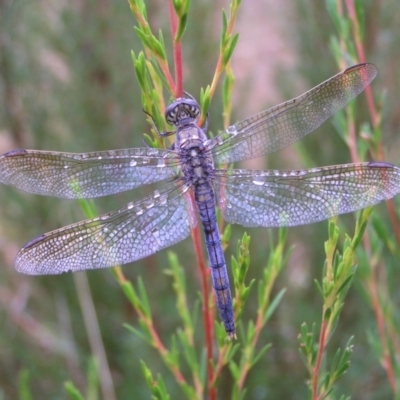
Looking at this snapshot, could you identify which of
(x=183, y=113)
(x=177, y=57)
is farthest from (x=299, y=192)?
(x=177, y=57)

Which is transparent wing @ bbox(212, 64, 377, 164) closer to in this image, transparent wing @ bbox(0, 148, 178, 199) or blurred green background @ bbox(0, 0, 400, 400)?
transparent wing @ bbox(0, 148, 178, 199)

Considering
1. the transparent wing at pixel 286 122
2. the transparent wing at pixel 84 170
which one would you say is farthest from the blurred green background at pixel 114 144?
the transparent wing at pixel 286 122

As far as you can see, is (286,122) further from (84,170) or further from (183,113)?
(84,170)

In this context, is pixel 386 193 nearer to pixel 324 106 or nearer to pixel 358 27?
pixel 324 106

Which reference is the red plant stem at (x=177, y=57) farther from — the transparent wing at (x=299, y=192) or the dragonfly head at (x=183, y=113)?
the transparent wing at (x=299, y=192)

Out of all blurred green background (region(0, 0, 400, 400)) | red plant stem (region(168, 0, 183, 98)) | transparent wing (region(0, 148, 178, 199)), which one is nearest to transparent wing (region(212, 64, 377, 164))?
transparent wing (region(0, 148, 178, 199))

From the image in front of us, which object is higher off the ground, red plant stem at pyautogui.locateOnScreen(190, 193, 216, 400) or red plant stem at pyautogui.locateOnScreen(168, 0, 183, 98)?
red plant stem at pyautogui.locateOnScreen(168, 0, 183, 98)

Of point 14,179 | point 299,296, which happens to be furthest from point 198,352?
point 14,179
